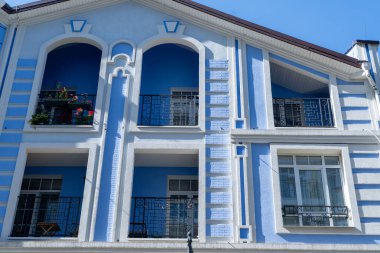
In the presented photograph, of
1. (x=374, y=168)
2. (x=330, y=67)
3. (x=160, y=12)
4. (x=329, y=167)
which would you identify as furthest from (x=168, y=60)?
(x=374, y=168)

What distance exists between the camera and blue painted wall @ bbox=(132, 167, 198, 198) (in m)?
15.2

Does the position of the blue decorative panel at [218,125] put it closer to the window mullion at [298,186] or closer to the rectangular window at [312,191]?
the rectangular window at [312,191]

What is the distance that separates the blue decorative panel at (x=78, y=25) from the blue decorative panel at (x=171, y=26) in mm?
2714

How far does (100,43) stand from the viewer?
1606cm

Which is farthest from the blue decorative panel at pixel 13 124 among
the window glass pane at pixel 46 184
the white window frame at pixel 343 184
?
the white window frame at pixel 343 184

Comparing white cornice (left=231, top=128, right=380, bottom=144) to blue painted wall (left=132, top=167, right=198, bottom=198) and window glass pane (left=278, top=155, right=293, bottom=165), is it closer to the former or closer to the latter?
window glass pane (left=278, top=155, right=293, bottom=165)

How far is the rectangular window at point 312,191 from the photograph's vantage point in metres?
13.6

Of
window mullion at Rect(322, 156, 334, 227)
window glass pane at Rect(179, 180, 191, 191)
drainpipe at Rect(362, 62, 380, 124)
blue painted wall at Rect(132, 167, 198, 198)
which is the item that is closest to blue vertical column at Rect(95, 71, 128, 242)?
blue painted wall at Rect(132, 167, 198, 198)

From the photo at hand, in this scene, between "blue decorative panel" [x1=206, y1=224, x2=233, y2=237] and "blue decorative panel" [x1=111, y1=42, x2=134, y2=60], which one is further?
"blue decorative panel" [x1=111, y1=42, x2=134, y2=60]

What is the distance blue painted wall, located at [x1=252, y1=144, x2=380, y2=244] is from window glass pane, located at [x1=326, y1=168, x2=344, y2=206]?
114 centimetres

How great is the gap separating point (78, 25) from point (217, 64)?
481 cm

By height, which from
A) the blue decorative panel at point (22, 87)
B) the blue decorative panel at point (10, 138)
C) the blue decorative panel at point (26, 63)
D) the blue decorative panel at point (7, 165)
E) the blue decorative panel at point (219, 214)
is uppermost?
the blue decorative panel at point (26, 63)

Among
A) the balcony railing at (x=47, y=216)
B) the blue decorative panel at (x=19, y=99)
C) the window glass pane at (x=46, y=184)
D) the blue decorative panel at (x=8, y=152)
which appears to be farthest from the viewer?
the window glass pane at (x=46, y=184)

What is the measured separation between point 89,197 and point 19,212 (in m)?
2.67
